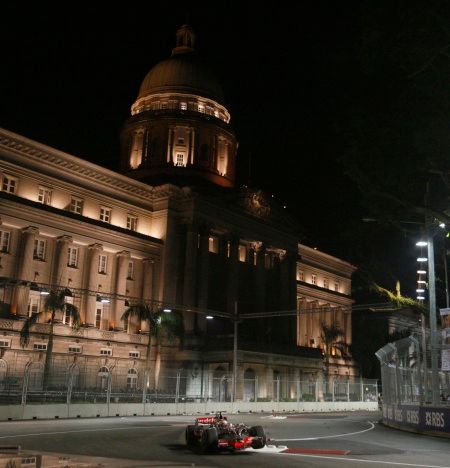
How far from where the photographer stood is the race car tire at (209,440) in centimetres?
1727

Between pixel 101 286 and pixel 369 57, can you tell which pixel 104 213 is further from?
pixel 369 57

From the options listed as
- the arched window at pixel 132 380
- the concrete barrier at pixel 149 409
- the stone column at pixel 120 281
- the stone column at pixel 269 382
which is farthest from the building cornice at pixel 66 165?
the concrete barrier at pixel 149 409

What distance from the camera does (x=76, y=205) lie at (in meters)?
60.4

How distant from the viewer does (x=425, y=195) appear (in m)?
29.3

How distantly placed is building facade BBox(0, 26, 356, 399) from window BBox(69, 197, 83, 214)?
100mm

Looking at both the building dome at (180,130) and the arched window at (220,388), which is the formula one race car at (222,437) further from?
the building dome at (180,130)

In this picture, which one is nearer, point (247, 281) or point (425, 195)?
point (425, 195)

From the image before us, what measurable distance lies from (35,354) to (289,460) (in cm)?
4085

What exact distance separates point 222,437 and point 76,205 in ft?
150

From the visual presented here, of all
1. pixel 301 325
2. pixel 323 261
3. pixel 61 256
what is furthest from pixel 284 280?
pixel 61 256

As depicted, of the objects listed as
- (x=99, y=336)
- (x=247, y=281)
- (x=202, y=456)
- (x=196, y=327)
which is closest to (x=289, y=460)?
(x=202, y=456)

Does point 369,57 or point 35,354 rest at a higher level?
point 369,57

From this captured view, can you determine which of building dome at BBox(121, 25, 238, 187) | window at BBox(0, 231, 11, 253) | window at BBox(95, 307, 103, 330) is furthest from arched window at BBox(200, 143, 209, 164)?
window at BBox(0, 231, 11, 253)

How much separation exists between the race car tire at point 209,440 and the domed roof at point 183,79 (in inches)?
2955
